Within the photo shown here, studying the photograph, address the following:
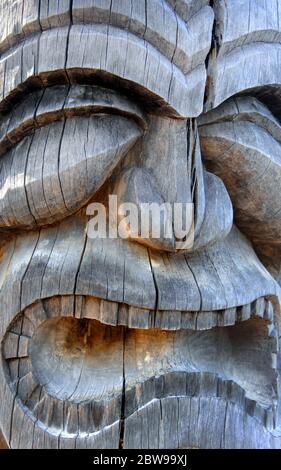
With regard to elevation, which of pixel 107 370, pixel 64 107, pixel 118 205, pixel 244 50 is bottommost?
pixel 107 370

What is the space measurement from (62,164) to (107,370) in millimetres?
449

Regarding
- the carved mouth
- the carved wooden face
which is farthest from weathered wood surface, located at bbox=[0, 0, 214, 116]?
the carved mouth

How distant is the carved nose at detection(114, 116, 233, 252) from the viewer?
140 cm

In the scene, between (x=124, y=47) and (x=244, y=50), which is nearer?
(x=124, y=47)

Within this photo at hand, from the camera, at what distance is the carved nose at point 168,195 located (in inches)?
55.2

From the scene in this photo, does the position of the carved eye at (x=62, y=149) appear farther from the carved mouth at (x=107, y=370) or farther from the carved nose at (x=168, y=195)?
the carved mouth at (x=107, y=370)

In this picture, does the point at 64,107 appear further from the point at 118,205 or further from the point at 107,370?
the point at 107,370

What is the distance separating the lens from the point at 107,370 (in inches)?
58.5

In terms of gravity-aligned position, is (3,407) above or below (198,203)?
below

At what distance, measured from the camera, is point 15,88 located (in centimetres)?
142

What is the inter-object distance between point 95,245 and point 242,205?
38 centimetres

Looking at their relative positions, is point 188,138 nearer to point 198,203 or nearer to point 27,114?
point 198,203

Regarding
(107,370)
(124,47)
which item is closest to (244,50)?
(124,47)
